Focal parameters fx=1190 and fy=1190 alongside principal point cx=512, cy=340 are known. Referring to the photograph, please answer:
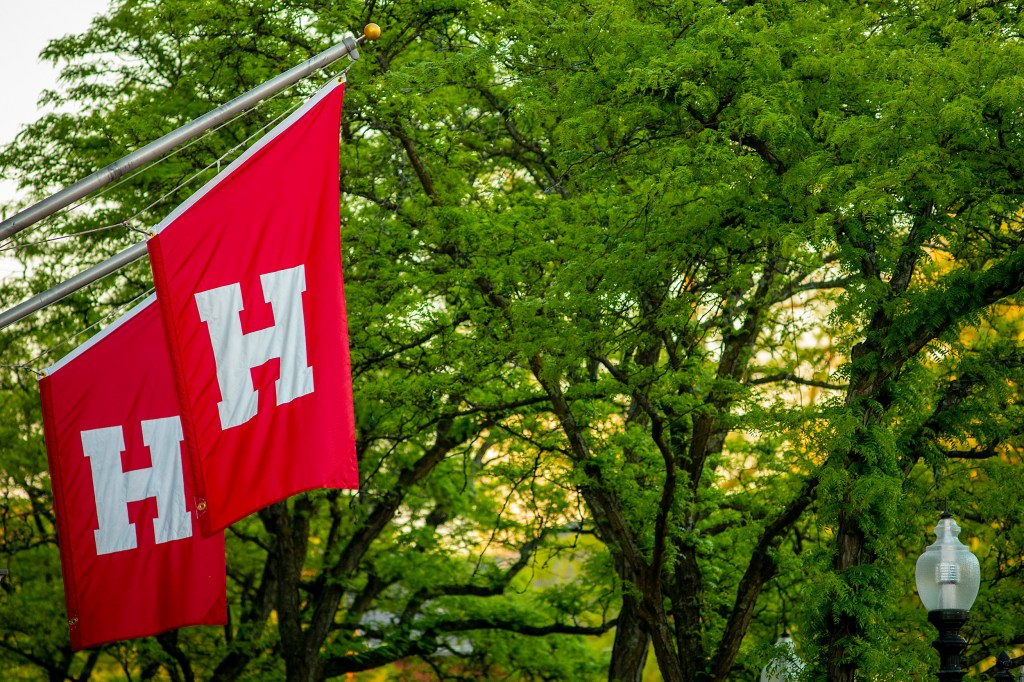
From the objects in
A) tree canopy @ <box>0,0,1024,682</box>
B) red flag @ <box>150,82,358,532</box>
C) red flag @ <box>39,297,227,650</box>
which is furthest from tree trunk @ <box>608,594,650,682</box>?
red flag @ <box>150,82,358,532</box>

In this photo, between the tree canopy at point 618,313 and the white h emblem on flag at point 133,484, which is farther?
the tree canopy at point 618,313

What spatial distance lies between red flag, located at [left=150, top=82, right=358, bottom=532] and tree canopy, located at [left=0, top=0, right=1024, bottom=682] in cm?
59

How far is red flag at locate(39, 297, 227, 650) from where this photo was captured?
A: 9.16m

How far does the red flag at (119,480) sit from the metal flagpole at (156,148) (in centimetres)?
282

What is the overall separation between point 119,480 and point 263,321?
9.79 feet

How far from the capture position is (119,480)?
9266 mm

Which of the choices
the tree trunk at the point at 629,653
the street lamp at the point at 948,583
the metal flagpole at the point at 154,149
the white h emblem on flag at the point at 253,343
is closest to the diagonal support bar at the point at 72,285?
the metal flagpole at the point at 154,149

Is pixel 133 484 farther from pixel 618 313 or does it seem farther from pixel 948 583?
pixel 948 583

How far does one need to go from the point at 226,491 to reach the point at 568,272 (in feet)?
19.8

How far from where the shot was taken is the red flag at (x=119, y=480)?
30.1 ft

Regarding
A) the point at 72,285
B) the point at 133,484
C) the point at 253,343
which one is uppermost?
the point at 72,285

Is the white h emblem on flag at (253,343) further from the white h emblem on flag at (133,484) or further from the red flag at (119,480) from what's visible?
the white h emblem on flag at (133,484)

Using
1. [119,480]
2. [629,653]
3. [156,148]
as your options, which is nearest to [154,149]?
[156,148]

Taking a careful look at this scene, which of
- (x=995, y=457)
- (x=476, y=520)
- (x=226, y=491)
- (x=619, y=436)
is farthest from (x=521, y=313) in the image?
(x=476, y=520)
